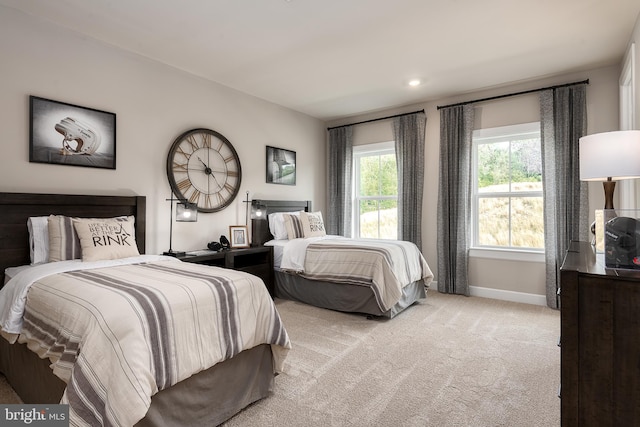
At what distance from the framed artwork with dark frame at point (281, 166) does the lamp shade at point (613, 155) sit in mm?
3568

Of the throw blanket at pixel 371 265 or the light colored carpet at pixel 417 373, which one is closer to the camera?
the light colored carpet at pixel 417 373

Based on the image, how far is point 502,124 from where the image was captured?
168 inches

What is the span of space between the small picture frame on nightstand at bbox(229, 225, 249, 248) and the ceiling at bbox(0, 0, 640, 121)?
5.76 feet

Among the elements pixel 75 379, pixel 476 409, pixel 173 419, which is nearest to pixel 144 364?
pixel 75 379

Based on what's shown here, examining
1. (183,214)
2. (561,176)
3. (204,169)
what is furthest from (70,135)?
(561,176)

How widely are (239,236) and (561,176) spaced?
148 inches

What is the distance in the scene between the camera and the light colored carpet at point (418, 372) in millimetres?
1890

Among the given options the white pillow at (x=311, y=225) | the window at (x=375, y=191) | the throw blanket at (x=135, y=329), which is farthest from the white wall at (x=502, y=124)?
the throw blanket at (x=135, y=329)

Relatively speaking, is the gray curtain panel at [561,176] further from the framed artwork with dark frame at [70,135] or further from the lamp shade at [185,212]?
the framed artwork with dark frame at [70,135]

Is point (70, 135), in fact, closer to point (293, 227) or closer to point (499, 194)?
point (293, 227)

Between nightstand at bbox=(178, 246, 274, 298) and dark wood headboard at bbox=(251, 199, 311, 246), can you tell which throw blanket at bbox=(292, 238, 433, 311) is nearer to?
nightstand at bbox=(178, 246, 274, 298)

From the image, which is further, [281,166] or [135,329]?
[281,166]

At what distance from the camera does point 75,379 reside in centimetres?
137

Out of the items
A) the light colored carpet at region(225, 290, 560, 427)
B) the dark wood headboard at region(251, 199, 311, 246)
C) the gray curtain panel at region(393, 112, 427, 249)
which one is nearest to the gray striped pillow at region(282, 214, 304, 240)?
the dark wood headboard at region(251, 199, 311, 246)
